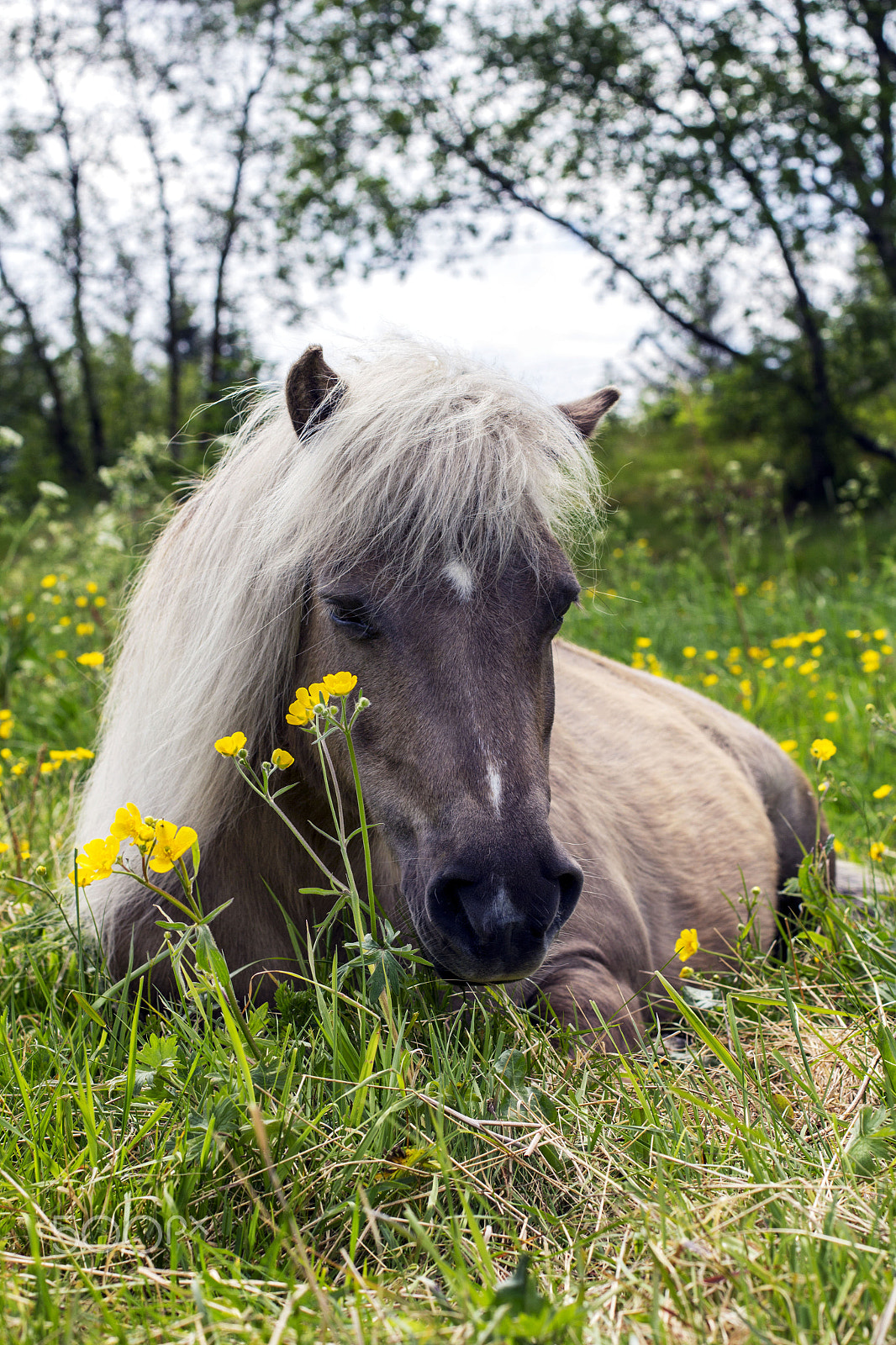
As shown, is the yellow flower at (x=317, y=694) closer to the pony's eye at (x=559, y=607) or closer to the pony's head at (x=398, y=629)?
the pony's head at (x=398, y=629)

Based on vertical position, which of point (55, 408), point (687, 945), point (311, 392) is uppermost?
point (55, 408)

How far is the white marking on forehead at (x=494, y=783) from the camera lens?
5.42ft

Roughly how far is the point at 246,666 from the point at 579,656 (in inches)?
92.4

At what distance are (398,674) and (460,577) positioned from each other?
9.6 inches

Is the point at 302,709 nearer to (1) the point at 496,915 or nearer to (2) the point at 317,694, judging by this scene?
(2) the point at 317,694

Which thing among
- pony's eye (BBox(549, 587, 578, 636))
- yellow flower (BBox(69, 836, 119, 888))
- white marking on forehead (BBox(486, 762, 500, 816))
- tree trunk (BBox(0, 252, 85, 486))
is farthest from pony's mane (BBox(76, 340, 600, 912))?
tree trunk (BBox(0, 252, 85, 486))

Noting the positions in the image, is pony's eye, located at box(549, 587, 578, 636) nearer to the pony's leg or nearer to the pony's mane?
the pony's mane

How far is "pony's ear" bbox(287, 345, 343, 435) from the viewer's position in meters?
2.03

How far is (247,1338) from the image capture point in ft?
3.71

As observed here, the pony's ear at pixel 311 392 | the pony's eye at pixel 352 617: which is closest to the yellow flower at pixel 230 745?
the pony's eye at pixel 352 617

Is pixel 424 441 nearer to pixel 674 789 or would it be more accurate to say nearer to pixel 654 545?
pixel 674 789

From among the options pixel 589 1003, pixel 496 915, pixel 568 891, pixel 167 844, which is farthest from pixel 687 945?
pixel 167 844

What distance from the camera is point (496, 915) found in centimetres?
158

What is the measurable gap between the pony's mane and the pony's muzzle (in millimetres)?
655
